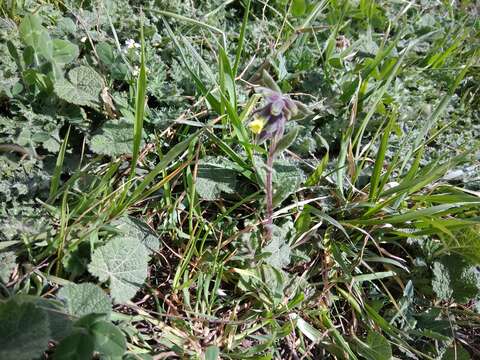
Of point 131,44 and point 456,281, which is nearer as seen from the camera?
point 456,281

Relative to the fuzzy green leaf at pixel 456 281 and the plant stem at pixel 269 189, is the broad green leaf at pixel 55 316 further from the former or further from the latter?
the fuzzy green leaf at pixel 456 281

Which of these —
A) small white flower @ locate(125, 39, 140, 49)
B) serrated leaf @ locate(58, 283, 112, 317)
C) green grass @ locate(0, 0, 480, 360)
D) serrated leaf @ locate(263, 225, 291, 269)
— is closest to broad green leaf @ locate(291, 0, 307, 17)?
green grass @ locate(0, 0, 480, 360)

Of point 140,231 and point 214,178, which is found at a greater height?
point 214,178

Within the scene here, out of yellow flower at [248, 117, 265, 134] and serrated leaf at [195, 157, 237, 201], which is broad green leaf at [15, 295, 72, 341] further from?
yellow flower at [248, 117, 265, 134]

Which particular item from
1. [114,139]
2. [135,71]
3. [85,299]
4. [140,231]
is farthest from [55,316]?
[135,71]

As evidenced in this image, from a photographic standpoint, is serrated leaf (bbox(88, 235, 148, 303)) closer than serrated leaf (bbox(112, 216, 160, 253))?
Yes

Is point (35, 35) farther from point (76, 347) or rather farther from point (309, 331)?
point (309, 331)
